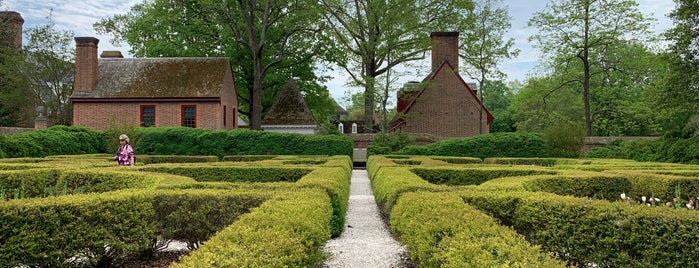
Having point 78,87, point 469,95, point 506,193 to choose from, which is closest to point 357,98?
point 469,95

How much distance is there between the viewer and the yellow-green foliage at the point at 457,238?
3215mm

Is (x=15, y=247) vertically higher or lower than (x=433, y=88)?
lower

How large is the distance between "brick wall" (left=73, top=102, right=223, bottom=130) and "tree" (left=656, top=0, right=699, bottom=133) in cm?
2290

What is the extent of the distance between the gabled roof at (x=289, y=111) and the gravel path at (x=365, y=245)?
24640 millimetres

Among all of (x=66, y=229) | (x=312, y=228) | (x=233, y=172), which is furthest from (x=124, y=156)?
(x=312, y=228)

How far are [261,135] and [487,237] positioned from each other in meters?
20.5

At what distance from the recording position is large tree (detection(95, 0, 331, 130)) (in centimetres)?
2964

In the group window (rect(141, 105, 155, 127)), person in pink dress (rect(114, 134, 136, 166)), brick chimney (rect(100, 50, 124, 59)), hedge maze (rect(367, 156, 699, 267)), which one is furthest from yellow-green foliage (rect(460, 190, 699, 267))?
brick chimney (rect(100, 50, 124, 59))

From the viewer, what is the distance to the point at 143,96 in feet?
90.5

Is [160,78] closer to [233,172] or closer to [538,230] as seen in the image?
[233,172]

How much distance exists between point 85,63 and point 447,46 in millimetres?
22615

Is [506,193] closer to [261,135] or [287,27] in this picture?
[261,135]

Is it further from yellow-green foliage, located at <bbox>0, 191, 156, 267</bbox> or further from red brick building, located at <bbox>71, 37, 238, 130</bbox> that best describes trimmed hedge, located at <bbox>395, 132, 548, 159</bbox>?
yellow-green foliage, located at <bbox>0, 191, 156, 267</bbox>

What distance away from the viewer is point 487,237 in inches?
152
